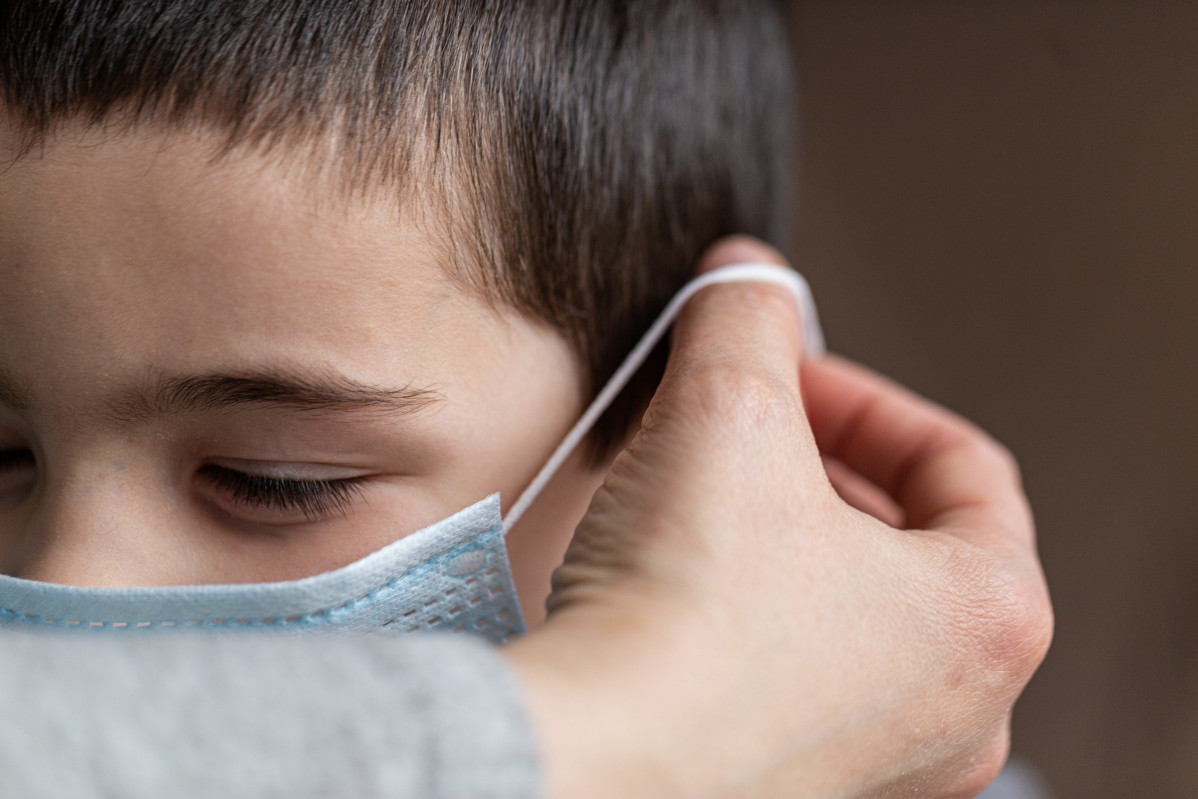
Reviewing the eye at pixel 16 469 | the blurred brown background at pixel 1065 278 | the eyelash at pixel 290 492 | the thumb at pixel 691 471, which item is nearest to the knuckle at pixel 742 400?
the thumb at pixel 691 471

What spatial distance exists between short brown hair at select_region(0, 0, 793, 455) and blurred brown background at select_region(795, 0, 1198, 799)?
632 millimetres

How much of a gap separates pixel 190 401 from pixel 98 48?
26 centimetres

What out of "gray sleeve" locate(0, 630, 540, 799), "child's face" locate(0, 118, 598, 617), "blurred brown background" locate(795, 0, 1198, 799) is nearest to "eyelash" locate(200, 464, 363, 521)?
"child's face" locate(0, 118, 598, 617)

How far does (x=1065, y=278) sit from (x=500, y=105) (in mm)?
1054

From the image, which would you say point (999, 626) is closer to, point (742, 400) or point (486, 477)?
point (742, 400)

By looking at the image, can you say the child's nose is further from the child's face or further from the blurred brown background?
the blurred brown background

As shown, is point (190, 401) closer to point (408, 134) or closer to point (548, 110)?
point (408, 134)

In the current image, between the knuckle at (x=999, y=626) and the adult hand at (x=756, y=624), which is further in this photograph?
the knuckle at (x=999, y=626)

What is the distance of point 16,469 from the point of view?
74 centimetres

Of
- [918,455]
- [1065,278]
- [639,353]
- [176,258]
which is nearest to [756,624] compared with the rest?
[639,353]

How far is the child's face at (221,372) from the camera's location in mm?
637

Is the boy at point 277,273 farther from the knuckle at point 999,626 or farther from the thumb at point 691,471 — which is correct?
the knuckle at point 999,626

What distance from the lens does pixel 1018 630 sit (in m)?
0.68

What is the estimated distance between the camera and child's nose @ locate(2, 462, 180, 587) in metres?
0.67
